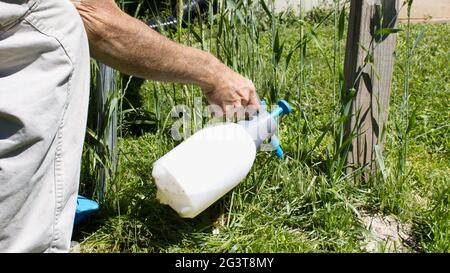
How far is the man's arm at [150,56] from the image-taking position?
78.7 inches

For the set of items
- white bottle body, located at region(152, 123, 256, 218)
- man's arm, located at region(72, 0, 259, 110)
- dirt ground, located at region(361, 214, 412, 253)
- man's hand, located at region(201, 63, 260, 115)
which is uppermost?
man's arm, located at region(72, 0, 259, 110)

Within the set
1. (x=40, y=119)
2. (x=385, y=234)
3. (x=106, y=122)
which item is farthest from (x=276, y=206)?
(x=40, y=119)

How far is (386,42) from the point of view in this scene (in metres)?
2.48

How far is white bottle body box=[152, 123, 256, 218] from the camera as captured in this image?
2.19 meters

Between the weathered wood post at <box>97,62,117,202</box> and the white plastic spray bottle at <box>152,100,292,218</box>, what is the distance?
0.35 m

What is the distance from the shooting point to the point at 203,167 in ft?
7.31

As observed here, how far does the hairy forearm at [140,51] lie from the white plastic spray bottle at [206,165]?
0.69ft

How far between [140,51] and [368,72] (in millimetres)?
935

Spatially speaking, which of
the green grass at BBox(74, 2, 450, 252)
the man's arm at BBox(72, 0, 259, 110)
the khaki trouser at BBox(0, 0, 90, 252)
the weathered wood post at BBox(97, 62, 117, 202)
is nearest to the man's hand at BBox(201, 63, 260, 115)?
the man's arm at BBox(72, 0, 259, 110)

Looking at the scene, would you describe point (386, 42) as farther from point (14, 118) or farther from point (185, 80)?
point (14, 118)

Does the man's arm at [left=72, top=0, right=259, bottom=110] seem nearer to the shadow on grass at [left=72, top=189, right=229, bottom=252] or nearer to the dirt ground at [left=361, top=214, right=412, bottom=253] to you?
the shadow on grass at [left=72, top=189, right=229, bottom=252]

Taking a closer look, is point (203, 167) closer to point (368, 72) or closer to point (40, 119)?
point (40, 119)

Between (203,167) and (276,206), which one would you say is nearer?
(203,167)

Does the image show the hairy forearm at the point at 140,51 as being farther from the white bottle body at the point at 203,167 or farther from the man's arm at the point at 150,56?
the white bottle body at the point at 203,167
